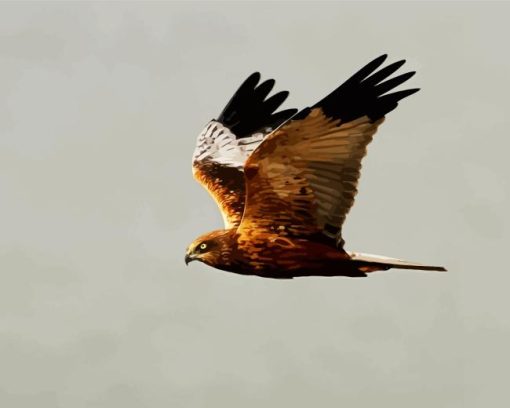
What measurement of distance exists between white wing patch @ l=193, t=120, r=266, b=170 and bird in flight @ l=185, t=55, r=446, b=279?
11.9 ft

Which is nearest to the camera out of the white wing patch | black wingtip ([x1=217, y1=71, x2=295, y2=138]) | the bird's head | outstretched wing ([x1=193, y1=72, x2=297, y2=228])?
the bird's head

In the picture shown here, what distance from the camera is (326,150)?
17578 mm

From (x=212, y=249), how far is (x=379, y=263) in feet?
8.49

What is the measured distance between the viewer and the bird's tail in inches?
703

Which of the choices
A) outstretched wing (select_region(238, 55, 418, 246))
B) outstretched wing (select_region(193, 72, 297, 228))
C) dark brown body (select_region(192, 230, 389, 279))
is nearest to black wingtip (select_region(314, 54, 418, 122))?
outstretched wing (select_region(238, 55, 418, 246))

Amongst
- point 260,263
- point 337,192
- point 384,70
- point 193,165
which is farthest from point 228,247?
point 193,165

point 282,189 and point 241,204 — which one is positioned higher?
point 241,204

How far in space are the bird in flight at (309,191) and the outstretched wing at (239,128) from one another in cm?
333

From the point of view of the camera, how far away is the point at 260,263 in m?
18.4

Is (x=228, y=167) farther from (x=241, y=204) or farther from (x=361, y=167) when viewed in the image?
(x=361, y=167)

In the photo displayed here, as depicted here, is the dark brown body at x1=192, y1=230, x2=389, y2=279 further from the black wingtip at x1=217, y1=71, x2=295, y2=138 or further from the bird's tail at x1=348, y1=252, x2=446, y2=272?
the black wingtip at x1=217, y1=71, x2=295, y2=138

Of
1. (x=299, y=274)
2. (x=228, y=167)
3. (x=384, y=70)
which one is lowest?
(x=299, y=274)

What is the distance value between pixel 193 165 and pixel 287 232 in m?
5.29

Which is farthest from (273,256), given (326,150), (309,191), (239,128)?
(239,128)
